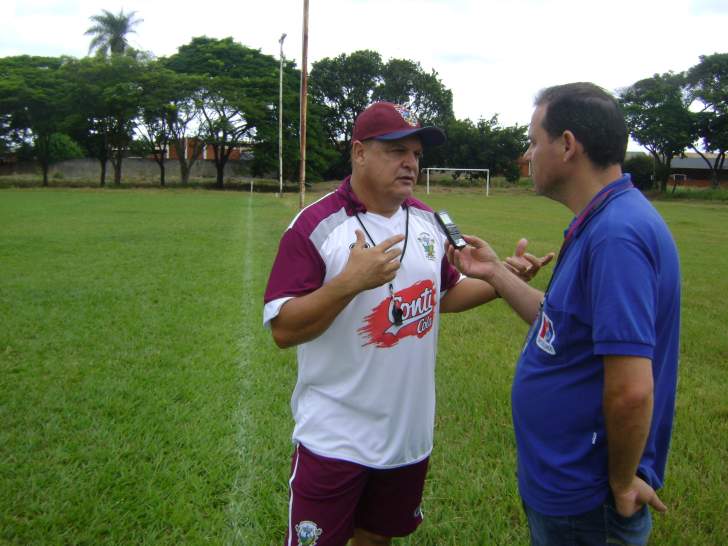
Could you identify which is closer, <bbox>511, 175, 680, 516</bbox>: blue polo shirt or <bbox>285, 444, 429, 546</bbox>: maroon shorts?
<bbox>511, 175, 680, 516</bbox>: blue polo shirt

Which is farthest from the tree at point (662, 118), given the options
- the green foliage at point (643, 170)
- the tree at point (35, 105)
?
the tree at point (35, 105)

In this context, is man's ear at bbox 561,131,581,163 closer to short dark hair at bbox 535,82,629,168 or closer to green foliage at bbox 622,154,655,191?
short dark hair at bbox 535,82,629,168

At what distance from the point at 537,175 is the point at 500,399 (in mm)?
3226

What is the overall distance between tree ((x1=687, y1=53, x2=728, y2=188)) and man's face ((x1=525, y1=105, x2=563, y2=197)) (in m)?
52.9

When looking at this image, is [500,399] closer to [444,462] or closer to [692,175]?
[444,462]

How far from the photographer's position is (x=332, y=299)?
206 centimetres

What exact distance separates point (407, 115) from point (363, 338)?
899 millimetres

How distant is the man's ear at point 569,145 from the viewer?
5.89 ft

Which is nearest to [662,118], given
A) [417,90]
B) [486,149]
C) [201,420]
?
[486,149]

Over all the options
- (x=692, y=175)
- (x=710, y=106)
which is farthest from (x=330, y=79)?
(x=692, y=175)

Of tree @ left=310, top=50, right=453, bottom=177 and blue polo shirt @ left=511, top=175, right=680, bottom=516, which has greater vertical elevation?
tree @ left=310, top=50, right=453, bottom=177

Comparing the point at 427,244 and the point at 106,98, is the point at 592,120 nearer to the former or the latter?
the point at 427,244

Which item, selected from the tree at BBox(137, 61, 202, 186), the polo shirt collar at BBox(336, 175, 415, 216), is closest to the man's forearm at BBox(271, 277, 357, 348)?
the polo shirt collar at BBox(336, 175, 415, 216)

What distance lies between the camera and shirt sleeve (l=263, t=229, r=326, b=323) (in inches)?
85.0
